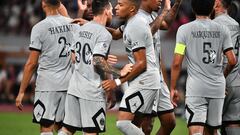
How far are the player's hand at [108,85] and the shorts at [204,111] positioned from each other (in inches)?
48.2

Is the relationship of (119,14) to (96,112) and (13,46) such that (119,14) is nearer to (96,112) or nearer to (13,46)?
(96,112)

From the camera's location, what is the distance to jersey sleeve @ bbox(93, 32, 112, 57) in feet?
31.9

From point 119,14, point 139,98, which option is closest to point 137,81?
point 139,98

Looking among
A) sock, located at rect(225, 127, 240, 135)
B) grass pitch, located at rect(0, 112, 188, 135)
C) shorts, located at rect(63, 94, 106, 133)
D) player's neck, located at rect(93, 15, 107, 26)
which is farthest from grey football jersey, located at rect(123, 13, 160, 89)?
grass pitch, located at rect(0, 112, 188, 135)

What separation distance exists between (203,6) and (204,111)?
1503mm

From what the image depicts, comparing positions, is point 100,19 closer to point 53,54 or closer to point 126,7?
point 126,7

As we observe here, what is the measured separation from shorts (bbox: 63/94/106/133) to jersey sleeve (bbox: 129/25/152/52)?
3.37 feet

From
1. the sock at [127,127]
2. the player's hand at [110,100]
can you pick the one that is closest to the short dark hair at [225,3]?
the player's hand at [110,100]

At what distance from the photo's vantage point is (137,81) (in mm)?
9727

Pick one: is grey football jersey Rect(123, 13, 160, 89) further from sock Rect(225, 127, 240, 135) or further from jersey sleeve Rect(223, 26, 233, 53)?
sock Rect(225, 127, 240, 135)

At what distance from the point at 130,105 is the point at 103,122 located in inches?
21.4

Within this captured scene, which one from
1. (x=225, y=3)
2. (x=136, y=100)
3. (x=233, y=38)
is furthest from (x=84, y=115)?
(x=225, y=3)

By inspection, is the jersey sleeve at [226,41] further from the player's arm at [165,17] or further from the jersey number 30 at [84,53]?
the jersey number 30 at [84,53]

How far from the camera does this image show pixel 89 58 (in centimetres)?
987
